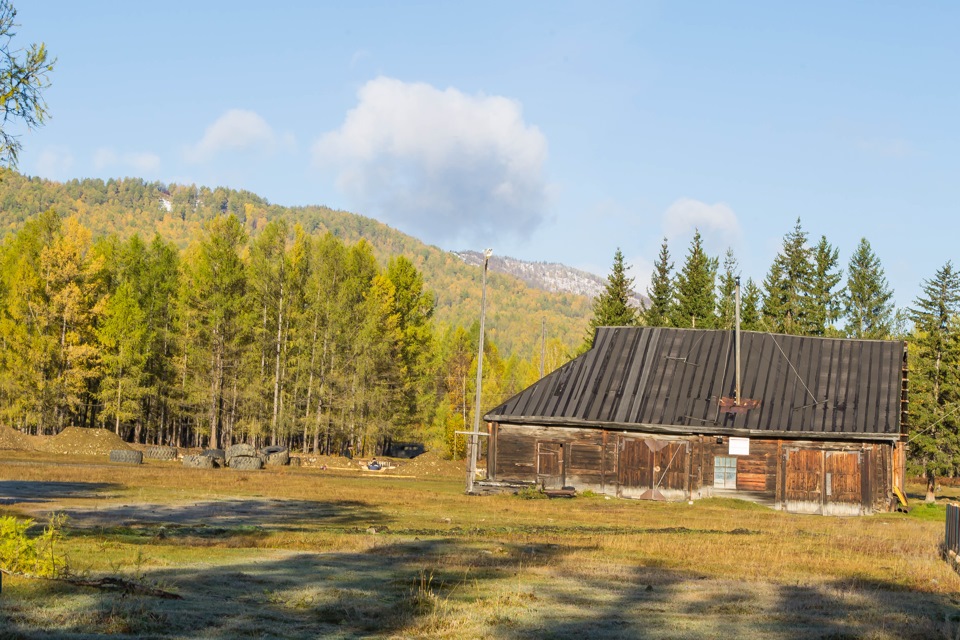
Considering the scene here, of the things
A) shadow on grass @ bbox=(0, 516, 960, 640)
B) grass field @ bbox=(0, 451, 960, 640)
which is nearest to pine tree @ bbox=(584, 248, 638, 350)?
grass field @ bbox=(0, 451, 960, 640)

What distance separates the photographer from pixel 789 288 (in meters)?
79.0

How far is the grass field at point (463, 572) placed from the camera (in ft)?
38.7

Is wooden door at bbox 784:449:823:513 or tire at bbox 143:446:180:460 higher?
wooden door at bbox 784:449:823:513

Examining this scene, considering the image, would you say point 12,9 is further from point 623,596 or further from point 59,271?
point 59,271

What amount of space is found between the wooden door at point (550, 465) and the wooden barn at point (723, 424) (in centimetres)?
4

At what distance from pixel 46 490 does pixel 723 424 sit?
25477mm

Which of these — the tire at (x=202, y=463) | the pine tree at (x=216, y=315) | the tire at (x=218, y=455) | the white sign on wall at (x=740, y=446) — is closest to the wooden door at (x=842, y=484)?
the white sign on wall at (x=740, y=446)

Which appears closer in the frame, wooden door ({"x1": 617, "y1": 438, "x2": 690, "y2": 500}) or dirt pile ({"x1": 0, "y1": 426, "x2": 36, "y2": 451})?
wooden door ({"x1": 617, "y1": 438, "x2": 690, "y2": 500})

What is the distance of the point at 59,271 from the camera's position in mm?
68312

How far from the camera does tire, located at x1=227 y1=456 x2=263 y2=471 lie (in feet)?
173

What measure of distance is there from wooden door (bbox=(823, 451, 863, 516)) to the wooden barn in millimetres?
40

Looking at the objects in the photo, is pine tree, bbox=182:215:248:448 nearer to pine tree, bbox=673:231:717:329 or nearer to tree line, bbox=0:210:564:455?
tree line, bbox=0:210:564:455

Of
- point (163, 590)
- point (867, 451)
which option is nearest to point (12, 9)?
point (163, 590)

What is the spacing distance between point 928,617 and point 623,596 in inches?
169
